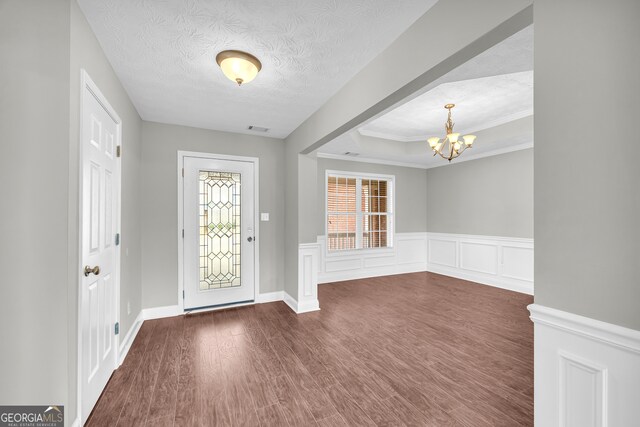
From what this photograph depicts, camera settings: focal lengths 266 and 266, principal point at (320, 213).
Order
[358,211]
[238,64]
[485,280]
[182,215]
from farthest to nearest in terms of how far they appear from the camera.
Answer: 1. [358,211]
2. [485,280]
3. [182,215]
4. [238,64]

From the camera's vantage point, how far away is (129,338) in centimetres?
278

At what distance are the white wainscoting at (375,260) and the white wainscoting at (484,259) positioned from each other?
0.34 metres

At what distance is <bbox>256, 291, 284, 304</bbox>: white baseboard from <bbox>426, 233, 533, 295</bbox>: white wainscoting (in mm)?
3901

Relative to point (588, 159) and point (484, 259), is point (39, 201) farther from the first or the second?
point (484, 259)

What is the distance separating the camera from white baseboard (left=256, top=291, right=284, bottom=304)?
4125 millimetres

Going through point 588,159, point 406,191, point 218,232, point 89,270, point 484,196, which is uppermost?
point 406,191

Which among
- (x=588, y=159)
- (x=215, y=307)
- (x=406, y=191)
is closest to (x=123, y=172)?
(x=215, y=307)

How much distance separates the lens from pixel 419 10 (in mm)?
1652

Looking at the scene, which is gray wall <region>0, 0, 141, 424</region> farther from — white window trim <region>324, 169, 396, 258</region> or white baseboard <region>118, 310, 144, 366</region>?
white window trim <region>324, 169, 396, 258</region>

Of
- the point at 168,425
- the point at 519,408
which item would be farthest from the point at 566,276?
the point at 168,425

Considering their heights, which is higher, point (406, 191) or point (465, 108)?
point (465, 108)

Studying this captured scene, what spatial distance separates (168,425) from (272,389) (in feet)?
2.33
